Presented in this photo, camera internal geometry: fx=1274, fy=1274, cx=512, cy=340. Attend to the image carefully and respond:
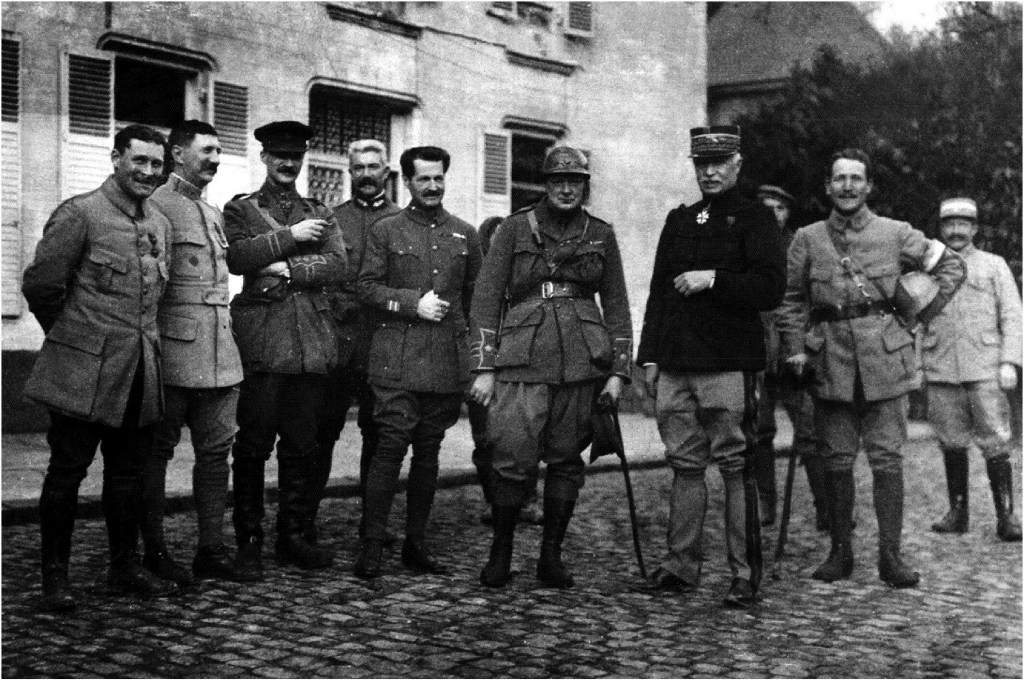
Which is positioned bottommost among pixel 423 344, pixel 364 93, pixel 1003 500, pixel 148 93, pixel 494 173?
pixel 1003 500

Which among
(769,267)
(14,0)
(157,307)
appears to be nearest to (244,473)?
(157,307)

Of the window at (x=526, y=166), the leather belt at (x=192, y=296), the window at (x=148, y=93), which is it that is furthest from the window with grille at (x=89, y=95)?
the leather belt at (x=192, y=296)

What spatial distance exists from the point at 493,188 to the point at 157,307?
10015 millimetres

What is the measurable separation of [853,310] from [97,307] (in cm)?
372

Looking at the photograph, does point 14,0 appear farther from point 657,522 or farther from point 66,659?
point 66,659

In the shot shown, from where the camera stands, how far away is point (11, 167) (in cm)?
1074

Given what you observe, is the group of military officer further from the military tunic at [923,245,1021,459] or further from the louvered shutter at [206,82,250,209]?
the louvered shutter at [206,82,250,209]

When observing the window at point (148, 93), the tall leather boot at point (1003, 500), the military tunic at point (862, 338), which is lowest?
the tall leather boot at point (1003, 500)

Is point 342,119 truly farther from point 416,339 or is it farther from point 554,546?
point 554,546

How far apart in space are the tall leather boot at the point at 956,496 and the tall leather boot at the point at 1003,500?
167 mm

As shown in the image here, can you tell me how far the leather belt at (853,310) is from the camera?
6.56 m

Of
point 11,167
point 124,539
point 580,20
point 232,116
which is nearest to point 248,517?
point 124,539

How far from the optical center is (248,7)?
12719 mm

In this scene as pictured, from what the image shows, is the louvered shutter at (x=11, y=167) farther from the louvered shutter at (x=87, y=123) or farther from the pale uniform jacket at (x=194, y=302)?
the pale uniform jacket at (x=194, y=302)
